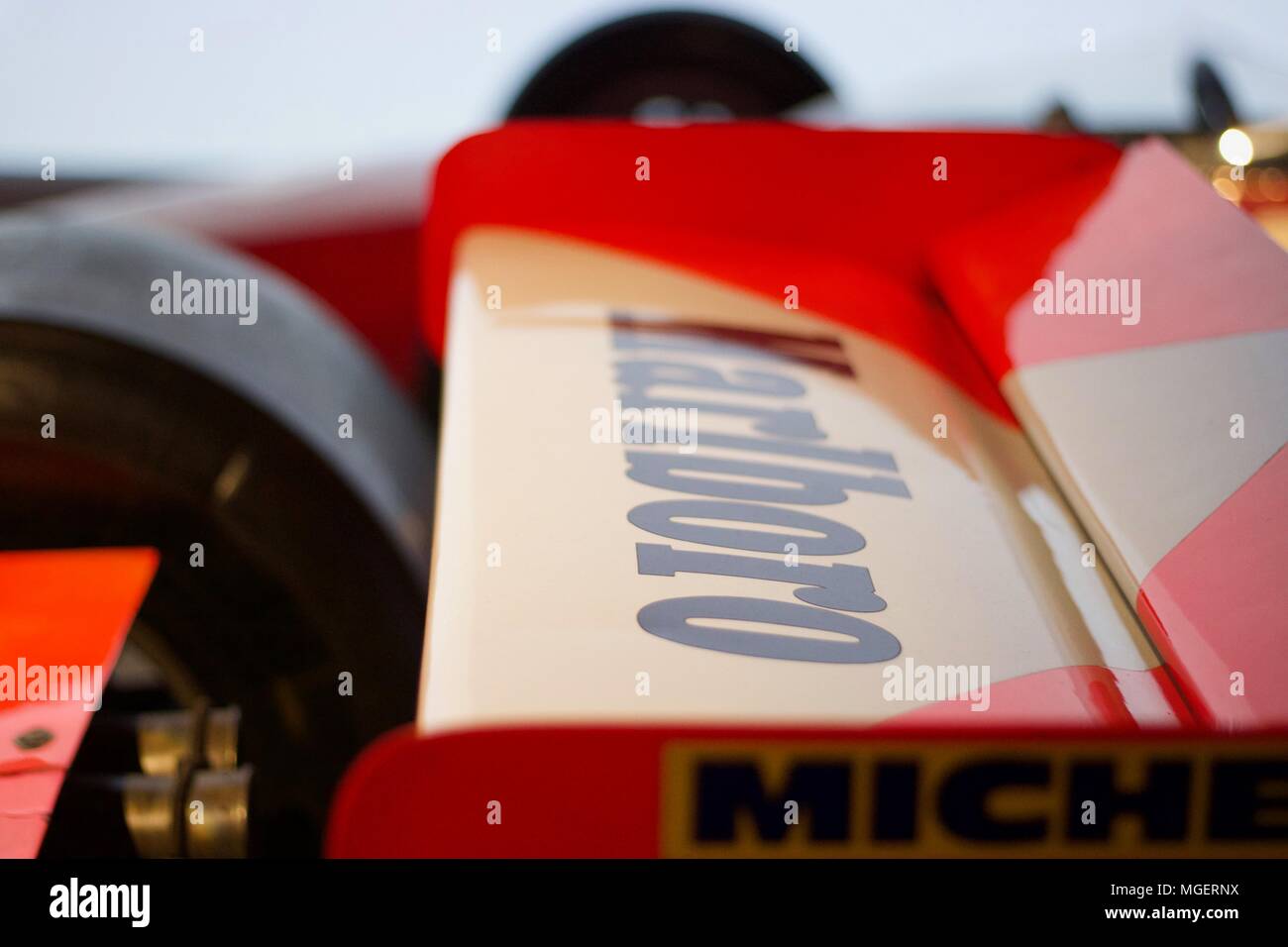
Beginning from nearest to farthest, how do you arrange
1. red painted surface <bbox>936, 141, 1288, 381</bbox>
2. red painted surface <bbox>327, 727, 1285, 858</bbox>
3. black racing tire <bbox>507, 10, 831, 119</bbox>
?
red painted surface <bbox>327, 727, 1285, 858</bbox>
red painted surface <bbox>936, 141, 1288, 381</bbox>
black racing tire <bbox>507, 10, 831, 119</bbox>

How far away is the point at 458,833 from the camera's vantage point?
1.20ft

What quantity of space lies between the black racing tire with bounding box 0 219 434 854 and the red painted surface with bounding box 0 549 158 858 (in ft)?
0.13

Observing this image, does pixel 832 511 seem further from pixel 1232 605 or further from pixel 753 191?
pixel 753 191

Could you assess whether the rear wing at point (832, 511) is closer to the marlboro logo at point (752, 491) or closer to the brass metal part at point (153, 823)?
the marlboro logo at point (752, 491)

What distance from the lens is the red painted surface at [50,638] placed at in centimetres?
60

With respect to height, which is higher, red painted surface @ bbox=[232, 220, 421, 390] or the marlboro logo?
red painted surface @ bbox=[232, 220, 421, 390]

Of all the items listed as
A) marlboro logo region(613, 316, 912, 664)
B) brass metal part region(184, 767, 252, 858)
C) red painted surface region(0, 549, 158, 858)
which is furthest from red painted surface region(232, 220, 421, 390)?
brass metal part region(184, 767, 252, 858)

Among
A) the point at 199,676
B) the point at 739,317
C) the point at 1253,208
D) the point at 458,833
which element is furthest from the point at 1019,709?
the point at 1253,208

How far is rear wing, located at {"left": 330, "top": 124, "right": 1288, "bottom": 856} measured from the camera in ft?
1.21

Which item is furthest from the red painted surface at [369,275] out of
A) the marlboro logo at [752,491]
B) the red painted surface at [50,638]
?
the marlboro logo at [752,491]

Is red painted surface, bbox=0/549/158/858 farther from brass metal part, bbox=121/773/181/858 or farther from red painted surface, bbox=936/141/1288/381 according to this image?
red painted surface, bbox=936/141/1288/381

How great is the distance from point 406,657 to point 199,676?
142 mm

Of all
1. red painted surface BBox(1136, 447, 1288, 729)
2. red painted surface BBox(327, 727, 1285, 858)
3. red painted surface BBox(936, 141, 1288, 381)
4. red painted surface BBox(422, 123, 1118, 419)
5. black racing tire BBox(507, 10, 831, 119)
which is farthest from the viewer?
black racing tire BBox(507, 10, 831, 119)

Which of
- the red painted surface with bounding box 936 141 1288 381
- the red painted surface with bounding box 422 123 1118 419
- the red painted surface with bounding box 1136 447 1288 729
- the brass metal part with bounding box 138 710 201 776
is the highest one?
the red painted surface with bounding box 422 123 1118 419
